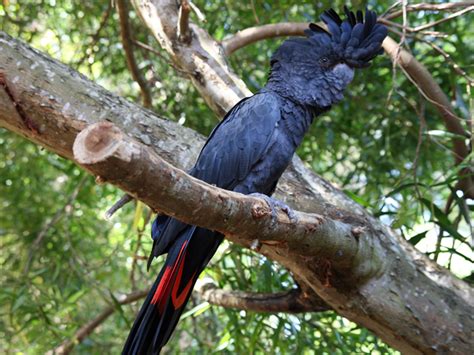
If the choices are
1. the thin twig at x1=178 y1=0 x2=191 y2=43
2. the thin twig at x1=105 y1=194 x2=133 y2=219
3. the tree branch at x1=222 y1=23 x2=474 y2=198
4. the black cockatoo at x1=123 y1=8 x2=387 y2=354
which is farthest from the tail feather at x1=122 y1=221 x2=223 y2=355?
the tree branch at x1=222 y1=23 x2=474 y2=198

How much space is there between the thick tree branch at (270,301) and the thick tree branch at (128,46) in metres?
0.77

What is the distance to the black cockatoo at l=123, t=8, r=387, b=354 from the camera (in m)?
1.51

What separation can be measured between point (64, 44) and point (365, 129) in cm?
147

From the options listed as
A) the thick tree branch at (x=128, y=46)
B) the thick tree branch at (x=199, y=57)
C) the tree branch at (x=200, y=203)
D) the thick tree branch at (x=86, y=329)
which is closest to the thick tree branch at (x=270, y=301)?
the tree branch at (x=200, y=203)

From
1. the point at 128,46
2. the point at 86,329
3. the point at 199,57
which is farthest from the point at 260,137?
the point at 86,329

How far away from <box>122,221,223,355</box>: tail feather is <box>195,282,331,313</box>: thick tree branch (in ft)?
1.19

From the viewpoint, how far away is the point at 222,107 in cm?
190

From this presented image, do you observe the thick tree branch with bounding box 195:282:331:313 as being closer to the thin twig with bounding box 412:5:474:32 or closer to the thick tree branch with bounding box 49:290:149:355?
the thick tree branch with bounding box 49:290:149:355

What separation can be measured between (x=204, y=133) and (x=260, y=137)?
977 mm

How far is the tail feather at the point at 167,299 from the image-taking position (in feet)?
4.82

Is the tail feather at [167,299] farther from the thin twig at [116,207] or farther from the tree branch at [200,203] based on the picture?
the tree branch at [200,203]

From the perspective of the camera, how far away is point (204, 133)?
2.61 meters

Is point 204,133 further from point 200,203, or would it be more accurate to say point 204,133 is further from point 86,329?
point 200,203

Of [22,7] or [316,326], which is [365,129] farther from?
[22,7]
